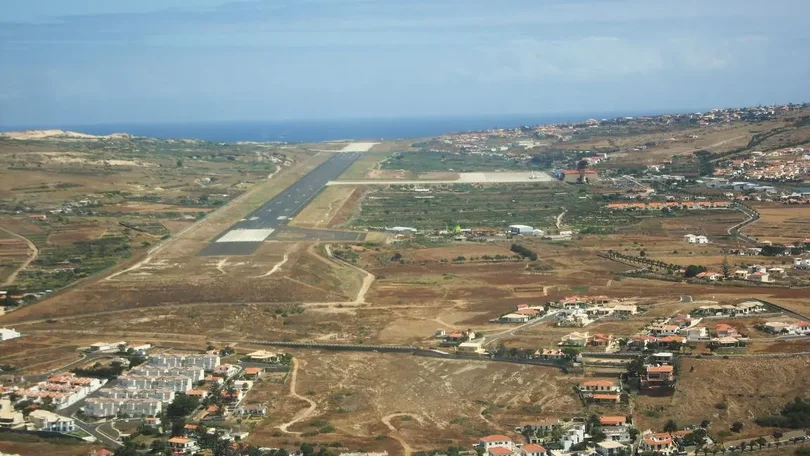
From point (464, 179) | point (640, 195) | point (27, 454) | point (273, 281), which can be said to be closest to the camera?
point (27, 454)

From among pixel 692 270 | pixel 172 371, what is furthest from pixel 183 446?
pixel 692 270

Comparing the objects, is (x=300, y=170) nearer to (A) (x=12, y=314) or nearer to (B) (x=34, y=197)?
(B) (x=34, y=197)

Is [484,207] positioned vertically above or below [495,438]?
below

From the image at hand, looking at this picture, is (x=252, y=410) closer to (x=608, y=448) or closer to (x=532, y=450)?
(x=532, y=450)

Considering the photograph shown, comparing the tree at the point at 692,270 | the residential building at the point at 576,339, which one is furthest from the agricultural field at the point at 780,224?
the residential building at the point at 576,339

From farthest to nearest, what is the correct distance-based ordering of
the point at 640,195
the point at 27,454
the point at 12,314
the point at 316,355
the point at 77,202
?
1. the point at 640,195
2. the point at 77,202
3. the point at 12,314
4. the point at 316,355
5. the point at 27,454

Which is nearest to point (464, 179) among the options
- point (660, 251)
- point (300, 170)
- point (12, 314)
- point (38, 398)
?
point (300, 170)

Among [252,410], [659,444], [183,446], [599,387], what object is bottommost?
[659,444]

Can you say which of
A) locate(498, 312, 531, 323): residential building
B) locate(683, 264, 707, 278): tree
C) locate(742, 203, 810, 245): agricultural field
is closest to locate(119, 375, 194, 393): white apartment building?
locate(498, 312, 531, 323): residential building
